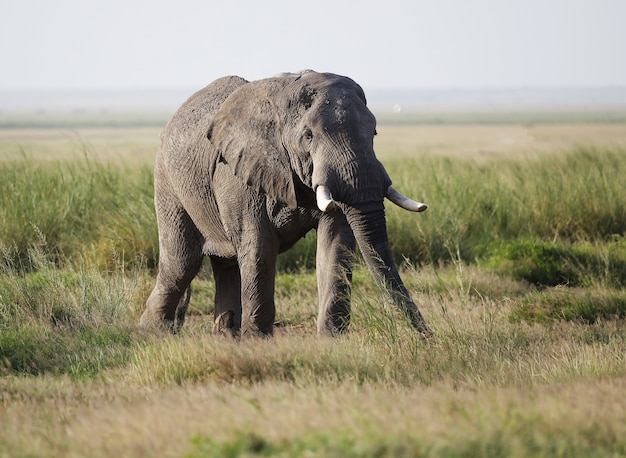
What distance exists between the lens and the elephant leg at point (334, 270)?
8188 mm

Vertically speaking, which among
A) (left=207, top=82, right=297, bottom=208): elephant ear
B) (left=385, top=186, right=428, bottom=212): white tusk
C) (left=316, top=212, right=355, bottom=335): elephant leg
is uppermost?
(left=207, top=82, right=297, bottom=208): elephant ear

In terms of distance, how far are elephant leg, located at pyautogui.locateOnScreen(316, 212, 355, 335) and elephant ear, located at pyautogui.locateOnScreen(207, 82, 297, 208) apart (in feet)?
1.26

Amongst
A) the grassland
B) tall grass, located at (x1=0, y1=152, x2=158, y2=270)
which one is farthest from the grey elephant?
tall grass, located at (x1=0, y1=152, x2=158, y2=270)

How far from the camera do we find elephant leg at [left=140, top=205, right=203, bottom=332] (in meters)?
9.38

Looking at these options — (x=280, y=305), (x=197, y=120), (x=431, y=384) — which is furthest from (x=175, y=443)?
(x=280, y=305)

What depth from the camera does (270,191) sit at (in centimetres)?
815

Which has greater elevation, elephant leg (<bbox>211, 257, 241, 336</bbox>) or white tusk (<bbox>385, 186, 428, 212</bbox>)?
white tusk (<bbox>385, 186, 428, 212</bbox>)

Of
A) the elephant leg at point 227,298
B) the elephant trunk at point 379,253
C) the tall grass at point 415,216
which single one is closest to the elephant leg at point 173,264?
the elephant leg at point 227,298

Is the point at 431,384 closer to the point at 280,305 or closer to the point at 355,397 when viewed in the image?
the point at 355,397

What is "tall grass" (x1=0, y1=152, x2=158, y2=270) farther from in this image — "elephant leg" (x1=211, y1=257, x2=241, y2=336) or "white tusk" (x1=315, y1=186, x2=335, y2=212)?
"white tusk" (x1=315, y1=186, x2=335, y2=212)

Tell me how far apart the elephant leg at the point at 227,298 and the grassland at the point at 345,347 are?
1.25ft

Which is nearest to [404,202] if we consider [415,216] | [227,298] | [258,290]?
[258,290]

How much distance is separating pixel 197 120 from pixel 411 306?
2550 mm

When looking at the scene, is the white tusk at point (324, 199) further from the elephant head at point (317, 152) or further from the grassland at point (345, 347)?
the grassland at point (345, 347)
